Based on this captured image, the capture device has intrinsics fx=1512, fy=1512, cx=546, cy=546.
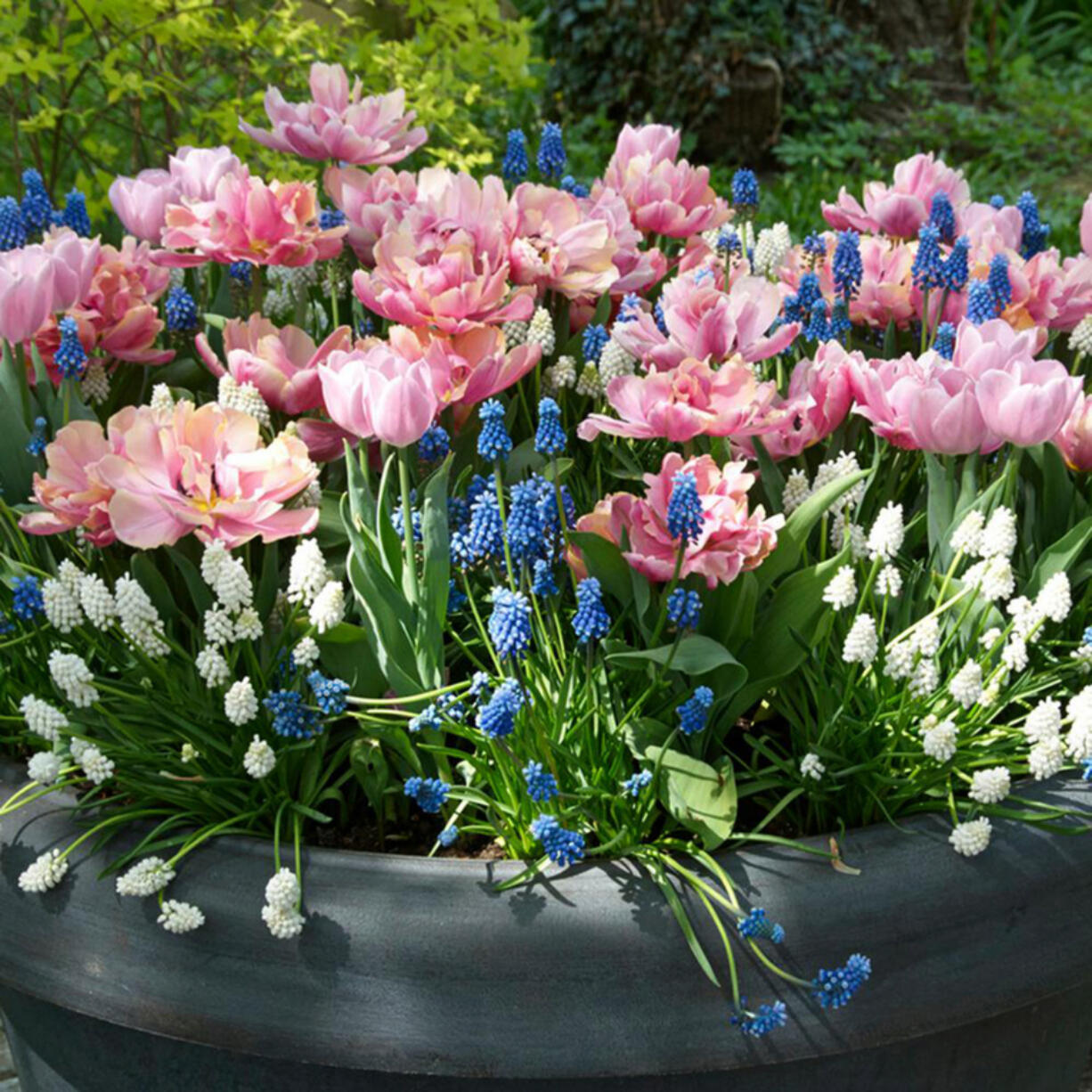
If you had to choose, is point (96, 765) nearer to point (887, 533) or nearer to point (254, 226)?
point (254, 226)

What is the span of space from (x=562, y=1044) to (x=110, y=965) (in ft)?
1.46

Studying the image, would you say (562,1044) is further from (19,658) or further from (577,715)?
(19,658)

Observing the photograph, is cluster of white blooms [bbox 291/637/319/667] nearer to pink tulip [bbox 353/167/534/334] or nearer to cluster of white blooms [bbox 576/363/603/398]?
pink tulip [bbox 353/167/534/334]

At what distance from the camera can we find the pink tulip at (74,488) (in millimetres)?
1501

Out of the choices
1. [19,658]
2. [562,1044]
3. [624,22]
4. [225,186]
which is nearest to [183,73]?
[225,186]

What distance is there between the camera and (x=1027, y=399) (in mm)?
1479

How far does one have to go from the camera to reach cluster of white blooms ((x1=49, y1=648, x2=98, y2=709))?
1447 mm

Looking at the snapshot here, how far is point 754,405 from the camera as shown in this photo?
1517mm

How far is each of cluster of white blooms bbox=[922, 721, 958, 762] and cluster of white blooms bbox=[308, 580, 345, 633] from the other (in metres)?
0.57

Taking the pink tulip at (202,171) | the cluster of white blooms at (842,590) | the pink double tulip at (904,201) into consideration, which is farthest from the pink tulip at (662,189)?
the cluster of white blooms at (842,590)

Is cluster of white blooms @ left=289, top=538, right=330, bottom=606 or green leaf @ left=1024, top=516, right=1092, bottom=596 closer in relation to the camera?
cluster of white blooms @ left=289, top=538, right=330, bottom=606

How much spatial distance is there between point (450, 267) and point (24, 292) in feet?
1.56

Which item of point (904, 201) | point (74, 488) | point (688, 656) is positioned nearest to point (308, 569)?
point (74, 488)


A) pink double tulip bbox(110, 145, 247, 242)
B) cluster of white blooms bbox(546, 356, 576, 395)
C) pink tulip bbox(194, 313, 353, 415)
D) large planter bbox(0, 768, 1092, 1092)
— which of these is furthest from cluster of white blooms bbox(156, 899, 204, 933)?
pink double tulip bbox(110, 145, 247, 242)
